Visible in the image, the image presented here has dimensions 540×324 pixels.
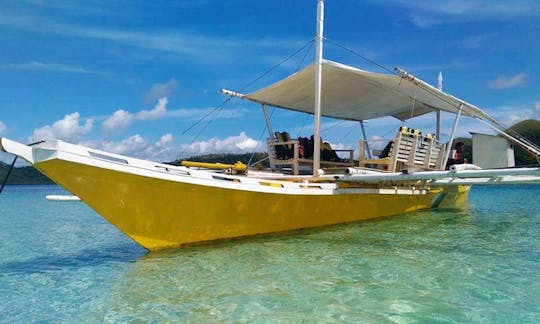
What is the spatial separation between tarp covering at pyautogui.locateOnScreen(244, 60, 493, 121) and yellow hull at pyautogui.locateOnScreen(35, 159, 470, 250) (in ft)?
10.9

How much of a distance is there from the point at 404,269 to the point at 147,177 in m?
3.95

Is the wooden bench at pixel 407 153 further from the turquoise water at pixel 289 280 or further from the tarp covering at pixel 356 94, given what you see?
the turquoise water at pixel 289 280

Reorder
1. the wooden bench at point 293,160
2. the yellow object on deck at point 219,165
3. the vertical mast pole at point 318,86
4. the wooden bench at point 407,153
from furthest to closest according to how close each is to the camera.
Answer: the wooden bench at point 293,160, the wooden bench at point 407,153, the vertical mast pole at point 318,86, the yellow object on deck at point 219,165

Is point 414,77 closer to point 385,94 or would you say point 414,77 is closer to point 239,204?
point 385,94

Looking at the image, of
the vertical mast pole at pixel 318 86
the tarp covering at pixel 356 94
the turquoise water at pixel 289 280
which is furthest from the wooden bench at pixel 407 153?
the turquoise water at pixel 289 280

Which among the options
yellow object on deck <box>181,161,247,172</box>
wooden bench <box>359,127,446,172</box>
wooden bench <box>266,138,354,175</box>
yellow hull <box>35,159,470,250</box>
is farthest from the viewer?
wooden bench <box>266,138,354,175</box>

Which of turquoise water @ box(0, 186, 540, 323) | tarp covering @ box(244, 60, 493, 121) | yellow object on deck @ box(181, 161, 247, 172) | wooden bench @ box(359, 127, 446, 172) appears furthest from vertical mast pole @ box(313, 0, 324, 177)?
turquoise water @ box(0, 186, 540, 323)

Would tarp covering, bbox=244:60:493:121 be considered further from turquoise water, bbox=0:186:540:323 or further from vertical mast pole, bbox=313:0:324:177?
turquoise water, bbox=0:186:540:323

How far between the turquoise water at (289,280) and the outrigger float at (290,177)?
1.58 ft

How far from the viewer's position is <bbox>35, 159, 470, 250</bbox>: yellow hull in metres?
6.21

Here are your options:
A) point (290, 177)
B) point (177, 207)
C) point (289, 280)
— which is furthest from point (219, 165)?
point (289, 280)

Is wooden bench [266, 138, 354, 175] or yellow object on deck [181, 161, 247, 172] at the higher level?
wooden bench [266, 138, 354, 175]

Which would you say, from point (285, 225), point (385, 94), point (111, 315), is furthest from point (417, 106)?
point (111, 315)

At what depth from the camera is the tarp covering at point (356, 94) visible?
10367 mm
